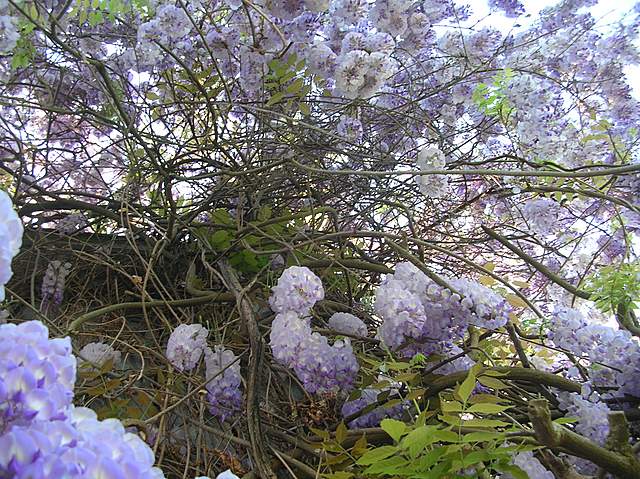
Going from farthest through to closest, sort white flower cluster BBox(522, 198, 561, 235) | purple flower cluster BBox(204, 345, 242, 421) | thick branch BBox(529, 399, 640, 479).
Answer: white flower cluster BBox(522, 198, 561, 235) → purple flower cluster BBox(204, 345, 242, 421) → thick branch BBox(529, 399, 640, 479)

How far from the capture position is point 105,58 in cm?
209

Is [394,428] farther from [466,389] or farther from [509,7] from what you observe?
[509,7]

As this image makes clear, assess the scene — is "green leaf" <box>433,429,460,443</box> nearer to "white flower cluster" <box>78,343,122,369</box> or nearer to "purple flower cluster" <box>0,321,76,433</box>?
"purple flower cluster" <box>0,321,76,433</box>

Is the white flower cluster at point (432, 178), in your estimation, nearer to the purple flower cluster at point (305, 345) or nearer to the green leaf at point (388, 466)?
the purple flower cluster at point (305, 345)

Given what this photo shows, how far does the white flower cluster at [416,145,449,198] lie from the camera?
1596 mm

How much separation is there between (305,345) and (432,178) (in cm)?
73

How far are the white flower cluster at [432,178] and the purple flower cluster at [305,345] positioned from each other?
620mm

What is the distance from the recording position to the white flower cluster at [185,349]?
3.83 ft

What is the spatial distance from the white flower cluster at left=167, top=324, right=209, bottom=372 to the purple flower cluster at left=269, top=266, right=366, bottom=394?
7.0 inches

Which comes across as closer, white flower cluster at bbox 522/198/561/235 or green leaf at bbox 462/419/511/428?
green leaf at bbox 462/419/511/428

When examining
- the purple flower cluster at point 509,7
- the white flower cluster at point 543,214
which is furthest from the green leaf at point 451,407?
the purple flower cluster at point 509,7

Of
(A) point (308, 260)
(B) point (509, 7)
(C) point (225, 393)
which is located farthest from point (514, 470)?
(B) point (509, 7)

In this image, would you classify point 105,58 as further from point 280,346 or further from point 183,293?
point 280,346

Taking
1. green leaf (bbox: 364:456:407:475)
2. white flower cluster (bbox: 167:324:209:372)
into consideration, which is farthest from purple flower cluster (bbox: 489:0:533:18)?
green leaf (bbox: 364:456:407:475)
